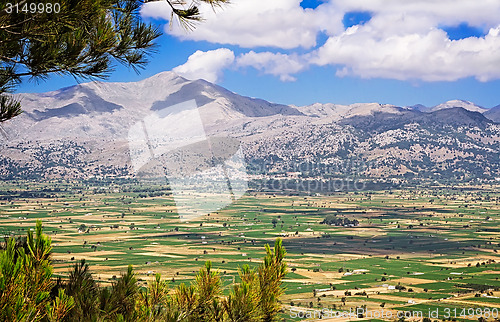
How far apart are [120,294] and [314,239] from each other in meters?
60.1

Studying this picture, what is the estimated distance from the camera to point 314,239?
207 ft

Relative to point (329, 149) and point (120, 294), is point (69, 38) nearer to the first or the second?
point (120, 294)

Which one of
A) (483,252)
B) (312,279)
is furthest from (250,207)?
(312,279)

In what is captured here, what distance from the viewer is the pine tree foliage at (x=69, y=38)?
408 centimetres

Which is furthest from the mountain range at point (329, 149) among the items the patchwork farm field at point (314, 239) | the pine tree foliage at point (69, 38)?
the pine tree foliage at point (69, 38)

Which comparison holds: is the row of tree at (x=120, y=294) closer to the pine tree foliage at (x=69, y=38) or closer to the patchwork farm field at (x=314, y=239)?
the pine tree foliage at (x=69, y=38)

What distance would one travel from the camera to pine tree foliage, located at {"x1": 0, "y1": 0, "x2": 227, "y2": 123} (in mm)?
4078

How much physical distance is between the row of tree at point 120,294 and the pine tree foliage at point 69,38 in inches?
75.8

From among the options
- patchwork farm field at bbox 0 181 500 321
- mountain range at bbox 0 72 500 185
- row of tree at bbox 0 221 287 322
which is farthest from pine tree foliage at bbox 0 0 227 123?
mountain range at bbox 0 72 500 185

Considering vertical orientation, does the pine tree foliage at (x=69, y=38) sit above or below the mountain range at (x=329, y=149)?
below

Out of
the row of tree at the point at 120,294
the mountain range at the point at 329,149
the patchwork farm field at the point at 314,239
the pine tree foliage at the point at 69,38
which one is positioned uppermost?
the mountain range at the point at 329,149

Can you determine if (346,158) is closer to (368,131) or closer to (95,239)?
(368,131)

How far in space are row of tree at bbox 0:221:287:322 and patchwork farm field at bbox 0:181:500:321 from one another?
3.93 metres

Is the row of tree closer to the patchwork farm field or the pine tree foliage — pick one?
the pine tree foliage
